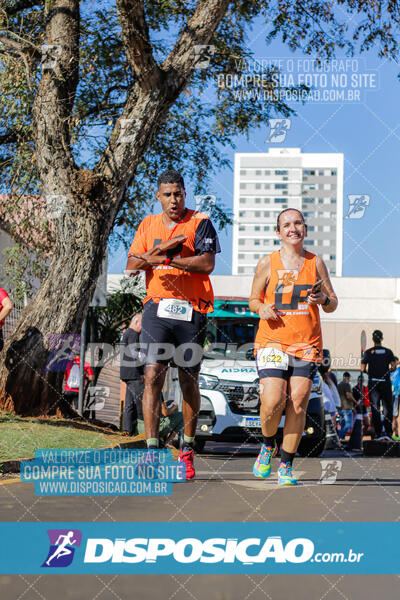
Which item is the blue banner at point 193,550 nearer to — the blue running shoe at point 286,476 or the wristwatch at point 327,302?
the blue running shoe at point 286,476

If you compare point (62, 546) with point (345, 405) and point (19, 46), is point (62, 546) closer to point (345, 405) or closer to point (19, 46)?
point (19, 46)

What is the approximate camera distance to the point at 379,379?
1512cm

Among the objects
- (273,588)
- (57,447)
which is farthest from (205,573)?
(57,447)

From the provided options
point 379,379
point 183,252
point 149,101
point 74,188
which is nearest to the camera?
point 183,252

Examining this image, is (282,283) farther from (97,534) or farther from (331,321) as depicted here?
(331,321)

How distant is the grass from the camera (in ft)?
25.8

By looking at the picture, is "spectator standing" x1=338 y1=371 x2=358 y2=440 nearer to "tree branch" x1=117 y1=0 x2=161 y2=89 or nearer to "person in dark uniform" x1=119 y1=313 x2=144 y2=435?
"person in dark uniform" x1=119 y1=313 x2=144 y2=435

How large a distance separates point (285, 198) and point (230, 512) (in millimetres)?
167138

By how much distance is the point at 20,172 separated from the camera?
14.3 m

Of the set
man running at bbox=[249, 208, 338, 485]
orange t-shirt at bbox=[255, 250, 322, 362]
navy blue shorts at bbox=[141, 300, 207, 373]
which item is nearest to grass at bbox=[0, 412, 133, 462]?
navy blue shorts at bbox=[141, 300, 207, 373]

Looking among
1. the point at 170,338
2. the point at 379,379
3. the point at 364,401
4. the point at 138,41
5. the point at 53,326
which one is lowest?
the point at 364,401

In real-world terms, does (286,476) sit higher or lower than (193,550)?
lower

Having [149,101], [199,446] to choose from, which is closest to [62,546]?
[199,446]

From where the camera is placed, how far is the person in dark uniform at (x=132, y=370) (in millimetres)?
11039
